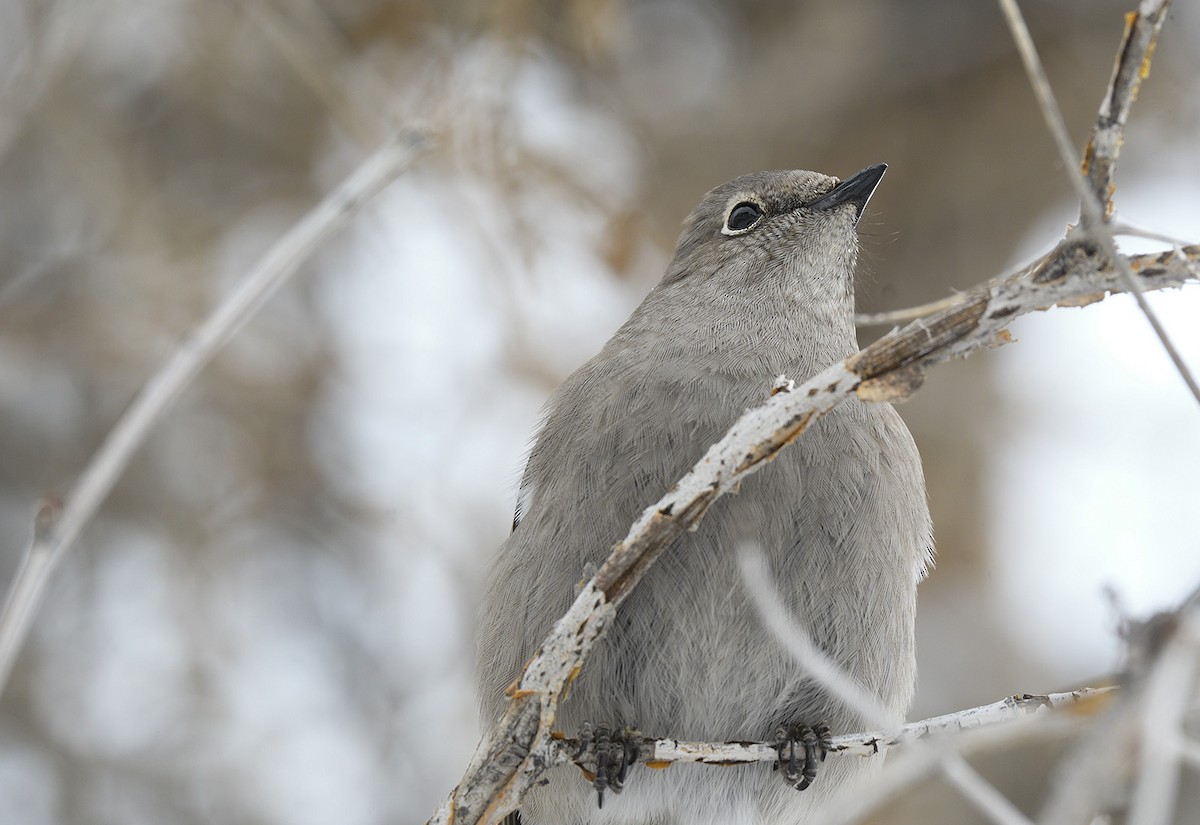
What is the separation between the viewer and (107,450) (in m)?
2.49

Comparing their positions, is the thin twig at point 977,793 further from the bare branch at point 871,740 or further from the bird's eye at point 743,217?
the bird's eye at point 743,217

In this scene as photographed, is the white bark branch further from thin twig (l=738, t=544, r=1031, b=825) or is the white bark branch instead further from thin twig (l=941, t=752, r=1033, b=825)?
thin twig (l=738, t=544, r=1031, b=825)

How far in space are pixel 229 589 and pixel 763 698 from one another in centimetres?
416

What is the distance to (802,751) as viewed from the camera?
309 cm

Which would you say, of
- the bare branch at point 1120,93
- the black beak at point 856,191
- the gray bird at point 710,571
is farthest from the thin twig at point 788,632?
the black beak at point 856,191

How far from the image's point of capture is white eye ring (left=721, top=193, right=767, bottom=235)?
14.0ft

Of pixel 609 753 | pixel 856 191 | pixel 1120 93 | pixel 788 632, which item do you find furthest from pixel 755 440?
pixel 856 191

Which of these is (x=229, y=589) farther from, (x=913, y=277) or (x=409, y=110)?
(x=913, y=277)

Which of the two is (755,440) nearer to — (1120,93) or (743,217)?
(1120,93)

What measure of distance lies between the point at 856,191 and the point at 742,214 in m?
0.48

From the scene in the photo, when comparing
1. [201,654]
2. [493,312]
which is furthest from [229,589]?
[493,312]

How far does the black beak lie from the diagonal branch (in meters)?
1.82

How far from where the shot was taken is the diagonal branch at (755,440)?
1976mm

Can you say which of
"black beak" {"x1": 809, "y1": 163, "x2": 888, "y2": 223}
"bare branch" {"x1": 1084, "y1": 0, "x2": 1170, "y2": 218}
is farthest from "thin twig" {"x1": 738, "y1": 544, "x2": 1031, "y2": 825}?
"black beak" {"x1": 809, "y1": 163, "x2": 888, "y2": 223}
